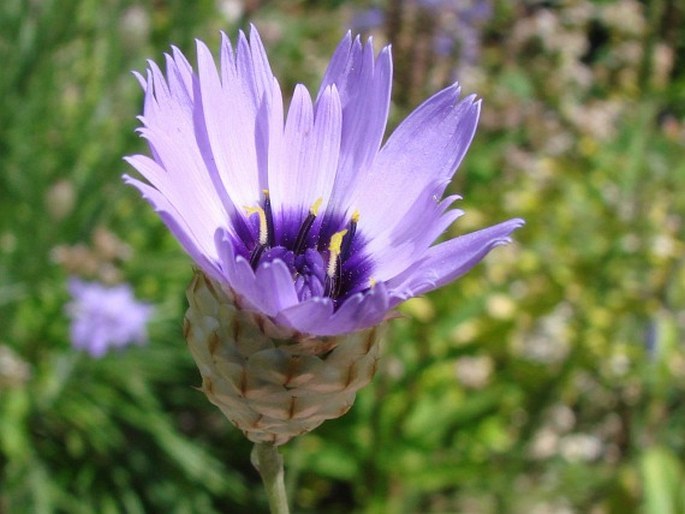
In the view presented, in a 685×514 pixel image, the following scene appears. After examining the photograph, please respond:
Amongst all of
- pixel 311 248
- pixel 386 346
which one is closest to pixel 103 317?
pixel 386 346

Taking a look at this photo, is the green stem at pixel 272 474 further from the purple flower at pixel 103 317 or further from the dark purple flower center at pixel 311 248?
the purple flower at pixel 103 317

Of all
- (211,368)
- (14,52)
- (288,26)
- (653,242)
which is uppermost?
(288,26)

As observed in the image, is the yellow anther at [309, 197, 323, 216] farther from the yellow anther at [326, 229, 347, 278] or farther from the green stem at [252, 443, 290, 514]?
the green stem at [252, 443, 290, 514]

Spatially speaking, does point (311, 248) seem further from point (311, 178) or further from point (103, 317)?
point (103, 317)

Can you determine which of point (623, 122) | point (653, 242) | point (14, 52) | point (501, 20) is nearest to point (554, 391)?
point (653, 242)

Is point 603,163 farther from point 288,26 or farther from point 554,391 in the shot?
point 554,391

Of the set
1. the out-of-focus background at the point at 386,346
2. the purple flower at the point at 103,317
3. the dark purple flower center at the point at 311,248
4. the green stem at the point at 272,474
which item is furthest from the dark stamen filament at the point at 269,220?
the purple flower at the point at 103,317
